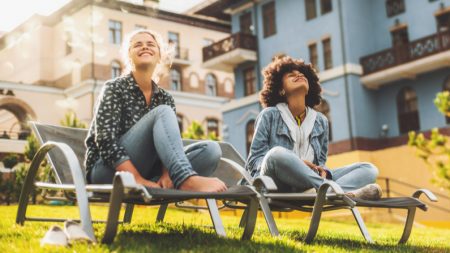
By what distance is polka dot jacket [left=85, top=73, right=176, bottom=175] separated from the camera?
3832 millimetres

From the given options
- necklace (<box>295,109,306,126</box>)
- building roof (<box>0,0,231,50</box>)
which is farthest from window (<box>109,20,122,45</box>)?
necklace (<box>295,109,306,126</box>)

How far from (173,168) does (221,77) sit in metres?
34.4

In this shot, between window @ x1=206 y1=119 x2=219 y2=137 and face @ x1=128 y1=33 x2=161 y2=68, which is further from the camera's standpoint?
window @ x1=206 y1=119 x2=219 y2=137

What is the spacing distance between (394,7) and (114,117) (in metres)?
19.9

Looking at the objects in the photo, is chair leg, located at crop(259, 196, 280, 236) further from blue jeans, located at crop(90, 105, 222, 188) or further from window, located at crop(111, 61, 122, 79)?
window, located at crop(111, 61, 122, 79)

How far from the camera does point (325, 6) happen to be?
2309 centimetres

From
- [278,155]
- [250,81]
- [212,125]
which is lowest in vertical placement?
[278,155]

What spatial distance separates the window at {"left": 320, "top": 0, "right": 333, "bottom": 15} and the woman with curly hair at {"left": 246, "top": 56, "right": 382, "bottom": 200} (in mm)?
18056

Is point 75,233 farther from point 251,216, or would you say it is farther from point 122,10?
point 122,10

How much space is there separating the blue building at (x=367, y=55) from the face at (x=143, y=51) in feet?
54.6

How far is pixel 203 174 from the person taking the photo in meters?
4.14

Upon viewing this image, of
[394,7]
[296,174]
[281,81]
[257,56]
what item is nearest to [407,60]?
[394,7]

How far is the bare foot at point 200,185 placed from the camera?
3.61 m

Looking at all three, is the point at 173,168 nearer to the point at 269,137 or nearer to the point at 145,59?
the point at 145,59
